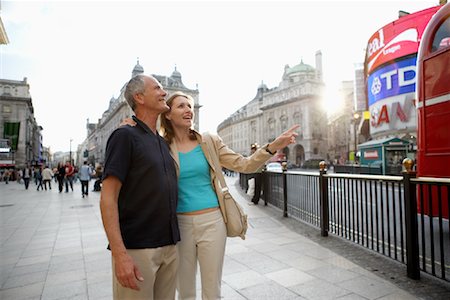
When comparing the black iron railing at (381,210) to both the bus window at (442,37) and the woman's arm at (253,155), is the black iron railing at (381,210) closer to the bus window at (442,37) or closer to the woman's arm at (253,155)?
the woman's arm at (253,155)

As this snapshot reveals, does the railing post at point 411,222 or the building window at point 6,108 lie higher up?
the building window at point 6,108

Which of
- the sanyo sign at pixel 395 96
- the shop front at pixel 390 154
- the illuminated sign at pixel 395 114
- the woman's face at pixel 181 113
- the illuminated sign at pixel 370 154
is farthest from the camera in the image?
the illuminated sign at pixel 395 114

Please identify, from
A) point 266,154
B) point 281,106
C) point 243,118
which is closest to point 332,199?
point 266,154

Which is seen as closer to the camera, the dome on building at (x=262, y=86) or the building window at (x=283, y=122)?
the building window at (x=283, y=122)

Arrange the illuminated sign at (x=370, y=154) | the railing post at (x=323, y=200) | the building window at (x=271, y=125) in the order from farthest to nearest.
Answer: the building window at (x=271, y=125), the illuminated sign at (x=370, y=154), the railing post at (x=323, y=200)

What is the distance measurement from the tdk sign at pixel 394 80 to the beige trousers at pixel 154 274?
27.4 metres

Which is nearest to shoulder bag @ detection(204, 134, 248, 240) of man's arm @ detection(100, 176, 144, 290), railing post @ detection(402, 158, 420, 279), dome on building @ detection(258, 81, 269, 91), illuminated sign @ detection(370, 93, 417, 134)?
man's arm @ detection(100, 176, 144, 290)

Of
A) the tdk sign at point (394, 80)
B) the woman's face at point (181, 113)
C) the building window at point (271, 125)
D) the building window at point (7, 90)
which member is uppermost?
the building window at point (7, 90)

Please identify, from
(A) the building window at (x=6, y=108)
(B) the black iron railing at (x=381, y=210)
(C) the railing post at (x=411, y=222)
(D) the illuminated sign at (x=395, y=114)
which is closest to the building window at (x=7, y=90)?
(A) the building window at (x=6, y=108)

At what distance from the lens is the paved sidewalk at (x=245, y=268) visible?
10.5ft

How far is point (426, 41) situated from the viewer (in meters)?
5.31

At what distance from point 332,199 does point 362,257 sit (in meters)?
1.60

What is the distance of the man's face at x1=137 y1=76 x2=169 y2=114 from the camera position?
187cm

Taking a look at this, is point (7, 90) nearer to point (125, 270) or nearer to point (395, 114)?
point (395, 114)
